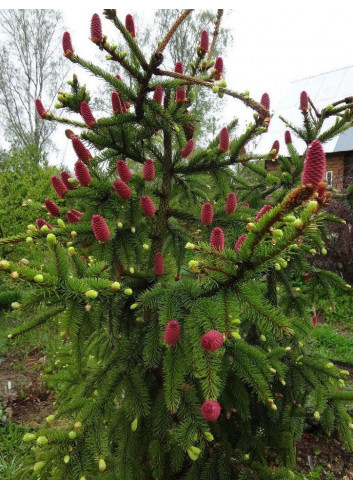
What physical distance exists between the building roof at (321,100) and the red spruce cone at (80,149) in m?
12.1

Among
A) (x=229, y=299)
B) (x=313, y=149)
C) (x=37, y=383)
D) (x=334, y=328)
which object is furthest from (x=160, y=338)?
(x=334, y=328)

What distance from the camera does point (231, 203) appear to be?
4.99ft

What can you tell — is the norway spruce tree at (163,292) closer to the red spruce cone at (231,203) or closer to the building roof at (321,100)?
the red spruce cone at (231,203)

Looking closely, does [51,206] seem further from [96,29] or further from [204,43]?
[204,43]

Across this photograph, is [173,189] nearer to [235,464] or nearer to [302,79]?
[235,464]

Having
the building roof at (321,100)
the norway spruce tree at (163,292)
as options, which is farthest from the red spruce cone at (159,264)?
the building roof at (321,100)

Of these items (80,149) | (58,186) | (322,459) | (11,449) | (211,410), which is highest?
(80,149)

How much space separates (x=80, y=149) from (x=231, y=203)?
0.72 m

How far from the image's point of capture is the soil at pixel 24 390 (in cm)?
360

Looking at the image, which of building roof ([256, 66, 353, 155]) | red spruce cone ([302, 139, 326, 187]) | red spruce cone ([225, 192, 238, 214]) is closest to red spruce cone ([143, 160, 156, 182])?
red spruce cone ([225, 192, 238, 214])

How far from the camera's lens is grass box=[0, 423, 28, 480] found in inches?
109

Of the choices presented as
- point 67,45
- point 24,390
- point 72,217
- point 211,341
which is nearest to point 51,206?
point 72,217

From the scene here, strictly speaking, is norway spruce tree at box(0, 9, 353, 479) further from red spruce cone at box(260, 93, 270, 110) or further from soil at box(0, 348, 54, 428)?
soil at box(0, 348, 54, 428)

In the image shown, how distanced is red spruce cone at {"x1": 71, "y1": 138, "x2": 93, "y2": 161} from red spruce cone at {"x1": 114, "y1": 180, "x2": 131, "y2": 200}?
25 cm
